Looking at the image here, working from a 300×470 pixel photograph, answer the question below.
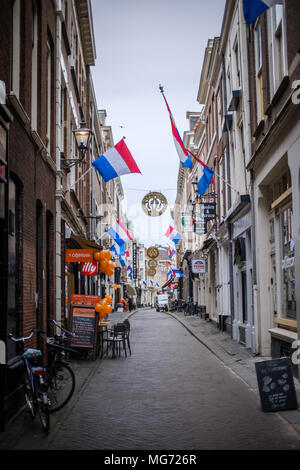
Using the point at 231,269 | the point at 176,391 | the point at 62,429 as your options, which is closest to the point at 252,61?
the point at 231,269

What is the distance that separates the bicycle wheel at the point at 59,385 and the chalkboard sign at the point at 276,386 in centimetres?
294

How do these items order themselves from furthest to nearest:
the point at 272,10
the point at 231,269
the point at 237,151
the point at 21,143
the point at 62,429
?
the point at 231,269 < the point at 237,151 < the point at 272,10 < the point at 21,143 < the point at 62,429

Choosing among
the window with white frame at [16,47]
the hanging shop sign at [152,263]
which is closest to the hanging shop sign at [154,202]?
the window with white frame at [16,47]

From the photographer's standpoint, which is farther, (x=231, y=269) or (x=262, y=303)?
(x=231, y=269)

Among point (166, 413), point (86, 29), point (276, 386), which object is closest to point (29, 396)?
point (166, 413)

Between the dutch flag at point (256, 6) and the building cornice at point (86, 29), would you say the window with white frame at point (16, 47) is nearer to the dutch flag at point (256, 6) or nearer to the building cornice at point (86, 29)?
the dutch flag at point (256, 6)

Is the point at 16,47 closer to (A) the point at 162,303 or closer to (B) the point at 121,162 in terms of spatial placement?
(B) the point at 121,162

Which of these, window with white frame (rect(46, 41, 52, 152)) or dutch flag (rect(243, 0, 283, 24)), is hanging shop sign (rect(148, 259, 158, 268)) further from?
dutch flag (rect(243, 0, 283, 24))

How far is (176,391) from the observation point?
1056cm

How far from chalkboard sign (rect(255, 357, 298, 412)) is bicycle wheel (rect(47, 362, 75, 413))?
2937 mm

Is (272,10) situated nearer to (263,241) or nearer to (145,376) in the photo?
(263,241)

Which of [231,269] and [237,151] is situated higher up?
[237,151]
